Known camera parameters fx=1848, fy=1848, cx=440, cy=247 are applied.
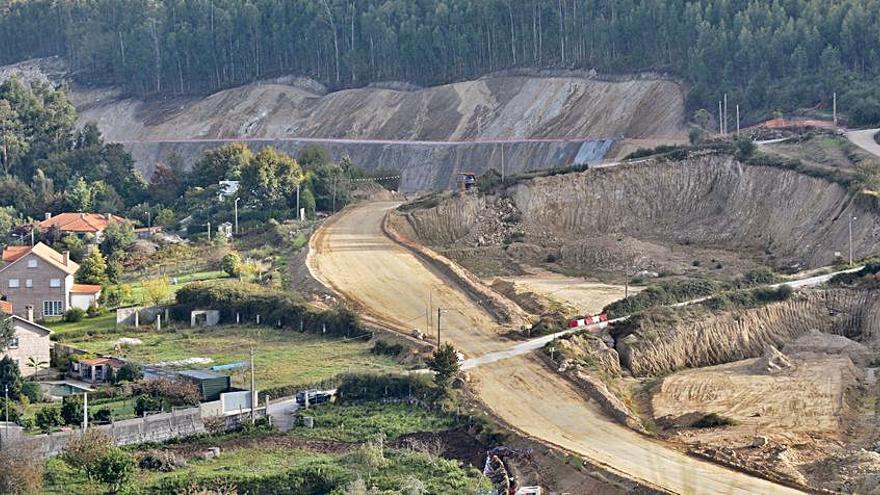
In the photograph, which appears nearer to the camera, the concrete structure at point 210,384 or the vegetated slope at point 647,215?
the concrete structure at point 210,384

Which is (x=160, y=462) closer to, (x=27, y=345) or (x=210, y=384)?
(x=210, y=384)

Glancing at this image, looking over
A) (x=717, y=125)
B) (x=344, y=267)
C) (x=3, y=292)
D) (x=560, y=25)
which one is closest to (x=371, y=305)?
(x=344, y=267)

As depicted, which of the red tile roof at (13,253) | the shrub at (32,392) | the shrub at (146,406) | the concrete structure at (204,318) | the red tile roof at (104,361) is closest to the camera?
the shrub at (146,406)

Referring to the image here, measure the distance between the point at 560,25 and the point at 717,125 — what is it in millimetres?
28150

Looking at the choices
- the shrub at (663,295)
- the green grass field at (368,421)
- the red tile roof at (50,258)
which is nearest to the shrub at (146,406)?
the green grass field at (368,421)

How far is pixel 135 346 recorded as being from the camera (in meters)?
73.9

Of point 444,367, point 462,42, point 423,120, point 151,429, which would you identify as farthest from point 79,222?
point 462,42

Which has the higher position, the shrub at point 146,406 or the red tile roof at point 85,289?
the red tile roof at point 85,289

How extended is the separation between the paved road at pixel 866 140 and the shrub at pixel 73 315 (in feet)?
145

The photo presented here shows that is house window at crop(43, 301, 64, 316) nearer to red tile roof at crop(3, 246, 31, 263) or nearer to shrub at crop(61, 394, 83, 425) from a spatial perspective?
red tile roof at crop(3, 246, 31, 263)

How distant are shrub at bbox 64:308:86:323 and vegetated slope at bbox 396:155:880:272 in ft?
80.3

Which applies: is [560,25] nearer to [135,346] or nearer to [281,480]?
[135,346]

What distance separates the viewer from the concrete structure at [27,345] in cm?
6881

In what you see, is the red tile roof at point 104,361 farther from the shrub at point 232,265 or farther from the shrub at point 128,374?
the shrub at point 232,265
